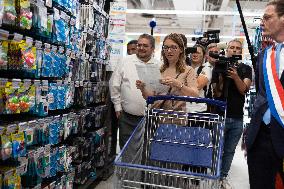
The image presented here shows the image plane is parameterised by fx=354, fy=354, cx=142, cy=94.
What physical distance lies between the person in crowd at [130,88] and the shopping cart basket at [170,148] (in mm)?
989

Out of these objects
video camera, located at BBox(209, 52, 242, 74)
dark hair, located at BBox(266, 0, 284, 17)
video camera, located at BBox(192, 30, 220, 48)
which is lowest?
video camera, located at BBox(209, 52, 242, 74)

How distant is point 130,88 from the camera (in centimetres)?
370

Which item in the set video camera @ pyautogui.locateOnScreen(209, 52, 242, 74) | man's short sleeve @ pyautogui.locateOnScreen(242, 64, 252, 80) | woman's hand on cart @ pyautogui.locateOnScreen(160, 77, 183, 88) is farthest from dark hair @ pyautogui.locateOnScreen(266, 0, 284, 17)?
man's short sleeve @ pyautogui.locateOnScreen(242, 64, 252, 80)

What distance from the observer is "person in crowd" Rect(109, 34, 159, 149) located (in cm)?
361

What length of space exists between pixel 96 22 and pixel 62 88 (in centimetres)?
122

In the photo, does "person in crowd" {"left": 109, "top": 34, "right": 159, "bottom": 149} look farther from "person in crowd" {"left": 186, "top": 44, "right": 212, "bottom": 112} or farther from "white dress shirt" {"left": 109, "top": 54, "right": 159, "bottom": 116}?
"person in crowd" {"left": 186, "top": 44, "right": 212, "bottom": 112}

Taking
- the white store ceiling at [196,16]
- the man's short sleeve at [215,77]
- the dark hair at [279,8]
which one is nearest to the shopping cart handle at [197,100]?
the dark hair at [279,8]

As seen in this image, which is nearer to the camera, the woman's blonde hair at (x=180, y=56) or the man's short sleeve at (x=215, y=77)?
the woman's blonde hair at (x=180, y=56)

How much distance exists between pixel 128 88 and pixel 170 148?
4.79 ft

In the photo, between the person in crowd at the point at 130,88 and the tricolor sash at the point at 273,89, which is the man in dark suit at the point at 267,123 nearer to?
the tricolor sash at the point at 273,89

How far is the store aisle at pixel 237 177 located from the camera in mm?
4372

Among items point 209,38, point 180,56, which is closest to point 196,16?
point 209,38

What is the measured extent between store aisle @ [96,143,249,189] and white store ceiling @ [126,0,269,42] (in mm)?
5560

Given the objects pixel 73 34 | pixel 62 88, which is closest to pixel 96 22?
pixel 73 34
